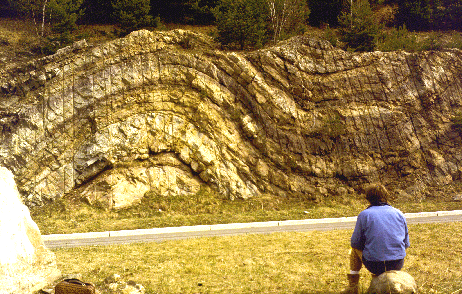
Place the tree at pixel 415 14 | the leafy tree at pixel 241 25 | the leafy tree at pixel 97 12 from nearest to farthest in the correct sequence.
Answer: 1. the leafy tree at pixel 241 25
2. the leafy tree at pixel 97 12
3. the tree at pixel 415 14

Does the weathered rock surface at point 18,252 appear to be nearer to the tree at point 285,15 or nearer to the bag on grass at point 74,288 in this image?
the bag on grass at point 74,288

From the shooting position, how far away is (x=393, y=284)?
15.9 feet

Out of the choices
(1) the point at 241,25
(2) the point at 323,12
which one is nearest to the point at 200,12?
(1) the point at 241,25

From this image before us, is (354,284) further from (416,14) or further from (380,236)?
(416,14)

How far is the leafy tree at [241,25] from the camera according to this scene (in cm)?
2105

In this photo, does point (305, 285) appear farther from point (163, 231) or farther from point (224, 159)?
point (224, 159)

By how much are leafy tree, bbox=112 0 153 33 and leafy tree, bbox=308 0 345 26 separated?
12138 mm

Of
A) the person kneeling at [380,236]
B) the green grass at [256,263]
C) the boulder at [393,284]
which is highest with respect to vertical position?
the person kneeling at [380,236]

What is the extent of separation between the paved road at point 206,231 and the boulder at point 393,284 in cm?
822

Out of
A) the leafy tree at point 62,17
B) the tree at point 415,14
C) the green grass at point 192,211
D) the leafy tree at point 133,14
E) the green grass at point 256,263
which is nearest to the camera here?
the green grass at point 256,263

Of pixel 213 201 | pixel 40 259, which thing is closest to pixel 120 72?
pixel 213 201

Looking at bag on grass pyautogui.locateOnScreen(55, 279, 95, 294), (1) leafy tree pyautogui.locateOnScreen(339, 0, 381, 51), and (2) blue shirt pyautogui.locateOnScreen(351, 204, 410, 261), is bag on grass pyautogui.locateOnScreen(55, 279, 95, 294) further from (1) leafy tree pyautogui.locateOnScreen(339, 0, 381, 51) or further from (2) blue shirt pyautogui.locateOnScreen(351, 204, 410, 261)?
(1) leafy tree pyautogui.locateOnScreen(339, 0, 381, 51)

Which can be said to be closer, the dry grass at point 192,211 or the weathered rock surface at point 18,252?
the weathered rock surface at point 18,252

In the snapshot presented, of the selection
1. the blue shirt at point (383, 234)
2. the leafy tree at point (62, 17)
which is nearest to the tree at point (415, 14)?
the leafy tree at point (62, 17)
